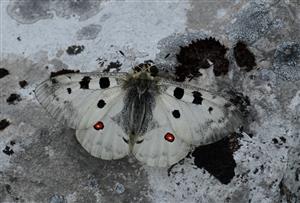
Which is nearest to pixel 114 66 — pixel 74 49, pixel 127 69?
pixel 127 69

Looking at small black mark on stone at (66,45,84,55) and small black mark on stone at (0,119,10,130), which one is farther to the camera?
small black mark on stone at (66,45,84,55)

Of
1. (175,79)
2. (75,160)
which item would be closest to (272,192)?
(175,79)

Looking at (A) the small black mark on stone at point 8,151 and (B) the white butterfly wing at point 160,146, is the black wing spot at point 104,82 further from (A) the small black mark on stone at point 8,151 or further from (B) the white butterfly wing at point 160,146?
(A) the small black mark on stone at point 8,151

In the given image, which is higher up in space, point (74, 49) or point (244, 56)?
point (244, 56)

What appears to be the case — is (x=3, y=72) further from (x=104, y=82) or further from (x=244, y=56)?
(x=244, y=56)

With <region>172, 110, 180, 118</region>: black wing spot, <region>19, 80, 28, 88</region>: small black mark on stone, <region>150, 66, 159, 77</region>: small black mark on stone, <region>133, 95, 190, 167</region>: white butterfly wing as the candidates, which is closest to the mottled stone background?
<region>19, 80, 28, 88</region>: small black mark on stone

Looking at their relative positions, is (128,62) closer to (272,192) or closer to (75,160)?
(75,160)

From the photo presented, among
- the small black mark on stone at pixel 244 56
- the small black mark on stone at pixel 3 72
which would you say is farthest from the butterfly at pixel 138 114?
the small black mark on stone at pixel 3 72

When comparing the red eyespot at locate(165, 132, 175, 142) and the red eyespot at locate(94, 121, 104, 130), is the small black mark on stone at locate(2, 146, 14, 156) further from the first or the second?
the red eyespot at locate(165, 132, 175, 142)
